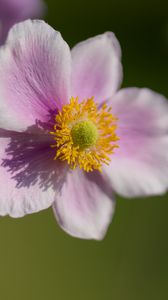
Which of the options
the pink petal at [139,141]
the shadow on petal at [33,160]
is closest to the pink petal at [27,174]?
the shadow on petal at [33,160]

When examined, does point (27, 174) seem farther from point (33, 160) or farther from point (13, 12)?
point (13, 12)

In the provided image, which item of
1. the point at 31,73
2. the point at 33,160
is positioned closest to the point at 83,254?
the point at 33,160

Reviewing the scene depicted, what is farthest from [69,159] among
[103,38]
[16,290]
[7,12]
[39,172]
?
[16,290]

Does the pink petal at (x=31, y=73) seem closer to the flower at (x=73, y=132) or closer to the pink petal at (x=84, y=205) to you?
the flower at (x=73, y=132)

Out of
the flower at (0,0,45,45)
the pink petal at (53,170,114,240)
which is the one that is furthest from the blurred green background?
the flower at (0,0,45,45)

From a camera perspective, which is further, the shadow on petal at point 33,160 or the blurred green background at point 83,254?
the blurred green background at point 83,254

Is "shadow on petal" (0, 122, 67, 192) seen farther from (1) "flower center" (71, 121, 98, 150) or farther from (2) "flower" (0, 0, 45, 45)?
(2) "flower" (0, 0, 45, 45)
